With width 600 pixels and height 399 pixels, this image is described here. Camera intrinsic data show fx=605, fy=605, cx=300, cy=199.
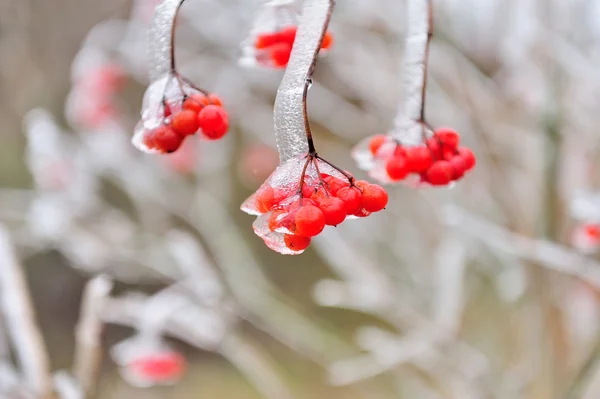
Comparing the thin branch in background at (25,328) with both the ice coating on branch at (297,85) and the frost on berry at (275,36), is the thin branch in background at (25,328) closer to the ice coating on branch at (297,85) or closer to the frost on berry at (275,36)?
the frost on berry at (275,36)

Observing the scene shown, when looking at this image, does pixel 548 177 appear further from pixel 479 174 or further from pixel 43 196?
pixel 43 196

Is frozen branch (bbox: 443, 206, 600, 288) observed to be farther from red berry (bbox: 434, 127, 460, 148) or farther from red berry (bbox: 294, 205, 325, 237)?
red berry (bbox: 294, 205, 325, 237)

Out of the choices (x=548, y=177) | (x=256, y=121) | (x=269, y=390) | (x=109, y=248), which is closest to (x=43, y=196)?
(x=109, y=248)

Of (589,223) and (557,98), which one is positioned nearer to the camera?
(589,223)

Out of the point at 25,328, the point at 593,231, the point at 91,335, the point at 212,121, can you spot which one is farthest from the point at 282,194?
the point at 593,231

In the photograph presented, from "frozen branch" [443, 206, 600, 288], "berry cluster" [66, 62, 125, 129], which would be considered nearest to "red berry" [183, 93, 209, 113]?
"frozen branch" [443, 206, 600, 288]

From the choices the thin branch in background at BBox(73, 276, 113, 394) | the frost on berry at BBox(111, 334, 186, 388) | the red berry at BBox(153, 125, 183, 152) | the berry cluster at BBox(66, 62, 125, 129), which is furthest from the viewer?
the berry cluster at BBox(66, 62, 125, 129)
